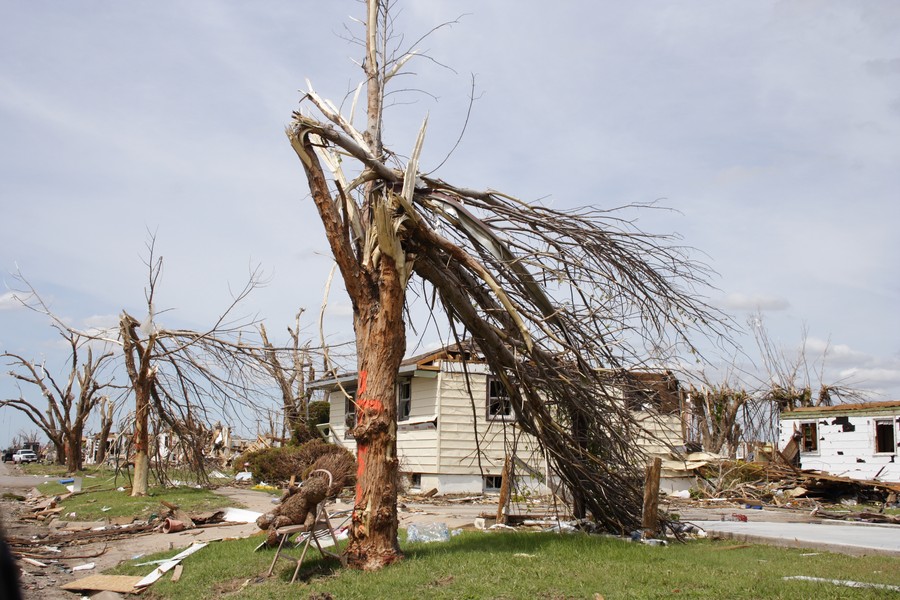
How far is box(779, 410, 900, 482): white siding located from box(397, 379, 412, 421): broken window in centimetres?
1290

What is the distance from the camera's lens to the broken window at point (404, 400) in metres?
25.5

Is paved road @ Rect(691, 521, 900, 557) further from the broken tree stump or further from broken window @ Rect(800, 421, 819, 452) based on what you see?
broken window @ Rect(800, 421, 819, 452)

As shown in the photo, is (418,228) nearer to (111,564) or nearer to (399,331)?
(399,331)

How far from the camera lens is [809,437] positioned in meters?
25.0

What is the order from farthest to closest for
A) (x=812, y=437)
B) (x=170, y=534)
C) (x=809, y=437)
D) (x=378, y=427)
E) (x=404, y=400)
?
1. (x=404, y=400)
2. (x=809, y=437)
3. (x=812, y=437)
4. (x=170, y=534)
5. (x=378, y=427)

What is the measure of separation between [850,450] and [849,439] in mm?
334

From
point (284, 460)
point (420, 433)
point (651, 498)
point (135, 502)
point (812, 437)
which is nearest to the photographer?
point (651, 498)

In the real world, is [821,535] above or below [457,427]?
below

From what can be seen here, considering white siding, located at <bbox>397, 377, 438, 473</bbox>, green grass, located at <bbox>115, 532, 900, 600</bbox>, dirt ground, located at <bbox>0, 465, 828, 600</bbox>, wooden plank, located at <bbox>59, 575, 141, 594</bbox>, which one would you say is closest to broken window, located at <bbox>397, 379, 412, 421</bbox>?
white siding, located at <bbox>397, 377, 438, 473</bbox>

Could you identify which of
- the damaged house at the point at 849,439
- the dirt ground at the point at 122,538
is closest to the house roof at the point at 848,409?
the damaged house at the point at 849,439

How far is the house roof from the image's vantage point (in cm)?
2269

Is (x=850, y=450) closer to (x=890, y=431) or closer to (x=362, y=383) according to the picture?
(x=890, y=431)

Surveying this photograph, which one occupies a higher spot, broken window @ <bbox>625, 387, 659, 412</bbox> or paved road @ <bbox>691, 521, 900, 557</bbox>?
broken window @ <bbox>625, 387, 659, 412</bbox>

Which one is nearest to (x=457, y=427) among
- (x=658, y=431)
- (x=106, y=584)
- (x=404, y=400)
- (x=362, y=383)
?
(x=404, y=400)
